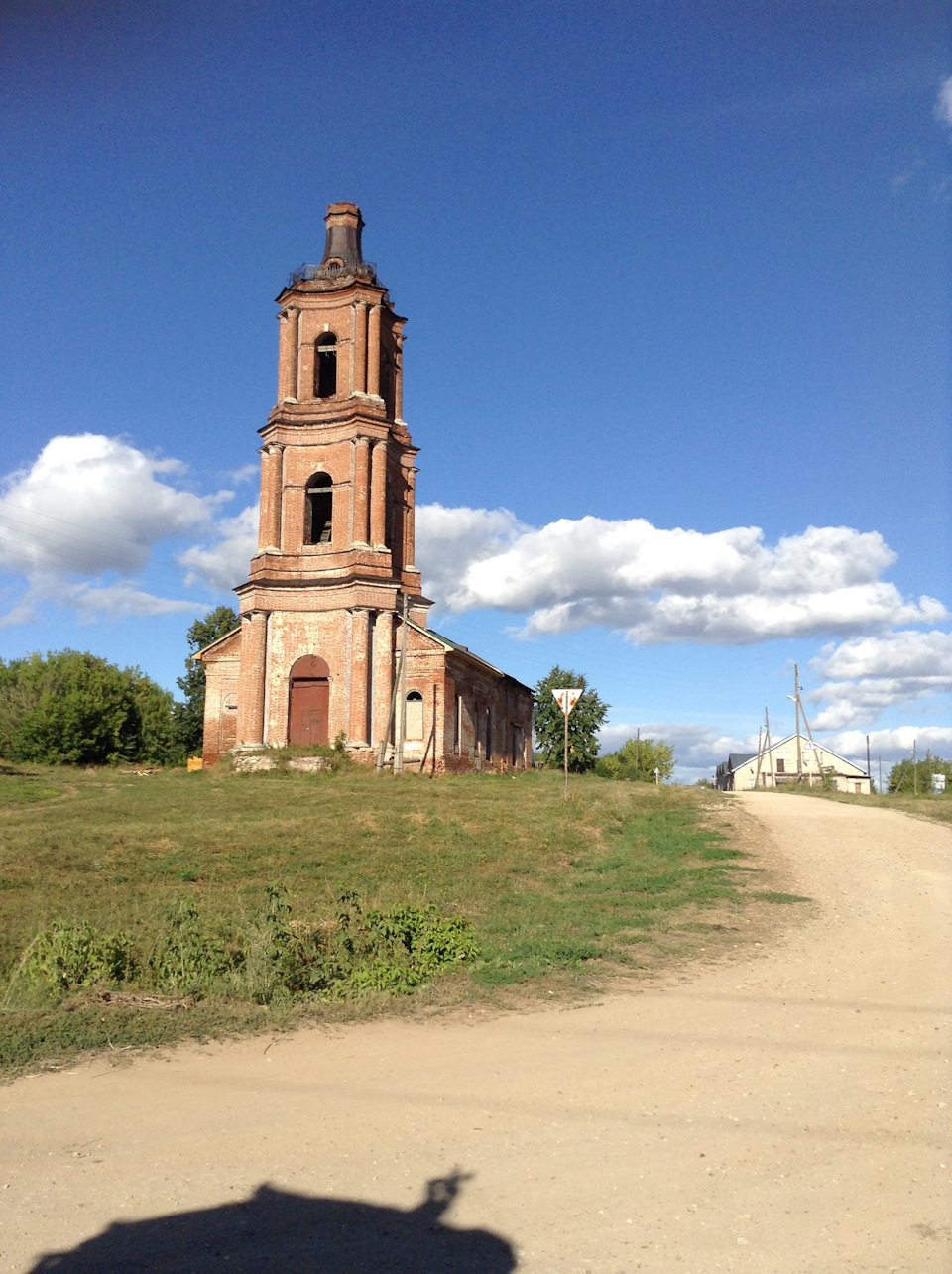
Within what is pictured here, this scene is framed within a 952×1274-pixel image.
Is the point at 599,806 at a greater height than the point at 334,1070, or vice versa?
the point at 599,806

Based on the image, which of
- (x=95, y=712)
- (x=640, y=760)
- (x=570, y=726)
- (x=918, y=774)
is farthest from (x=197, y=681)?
(x=918, y=774)

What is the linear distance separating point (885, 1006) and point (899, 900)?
17.5 ft

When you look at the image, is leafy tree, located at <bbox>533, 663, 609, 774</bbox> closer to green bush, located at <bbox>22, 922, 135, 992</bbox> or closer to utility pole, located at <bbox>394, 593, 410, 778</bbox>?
utility pole, located at <bbox>394, 593, 410, 778</bbox>

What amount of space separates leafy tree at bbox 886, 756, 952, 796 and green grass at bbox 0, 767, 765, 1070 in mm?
62992

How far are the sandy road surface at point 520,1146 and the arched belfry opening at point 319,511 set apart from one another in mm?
29017

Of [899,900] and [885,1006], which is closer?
[885,1006]

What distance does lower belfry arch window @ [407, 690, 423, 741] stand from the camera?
110 ft

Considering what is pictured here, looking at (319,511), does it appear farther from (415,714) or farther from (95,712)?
(95,712)

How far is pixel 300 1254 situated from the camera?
13.2ft

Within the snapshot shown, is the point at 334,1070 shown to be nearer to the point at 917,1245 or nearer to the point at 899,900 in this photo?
the point at 917,1245

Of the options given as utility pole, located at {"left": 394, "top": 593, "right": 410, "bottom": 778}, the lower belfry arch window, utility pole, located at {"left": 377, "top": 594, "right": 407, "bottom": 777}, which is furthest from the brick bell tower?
the lower belfry arch window

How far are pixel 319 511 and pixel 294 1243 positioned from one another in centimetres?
3380

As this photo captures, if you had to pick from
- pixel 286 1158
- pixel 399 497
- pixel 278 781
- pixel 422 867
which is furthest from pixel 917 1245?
pixel 399 497

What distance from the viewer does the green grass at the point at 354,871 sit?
804cm
